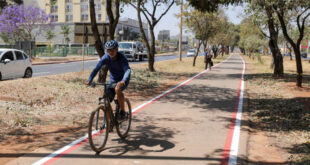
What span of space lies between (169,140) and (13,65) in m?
11.3

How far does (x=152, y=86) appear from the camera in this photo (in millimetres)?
15469

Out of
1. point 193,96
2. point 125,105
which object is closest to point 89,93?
point 193,96

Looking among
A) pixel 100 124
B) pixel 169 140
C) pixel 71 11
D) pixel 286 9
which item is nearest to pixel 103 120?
pixel 100 124

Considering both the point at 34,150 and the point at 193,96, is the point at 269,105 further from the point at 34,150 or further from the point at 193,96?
the point at 34,150

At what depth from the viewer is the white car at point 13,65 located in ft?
46.6

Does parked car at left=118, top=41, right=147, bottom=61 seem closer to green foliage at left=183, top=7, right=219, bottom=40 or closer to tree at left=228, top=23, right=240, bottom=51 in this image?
green foliage at left=183, top=7, right=219, bottom=40

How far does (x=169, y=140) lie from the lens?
6.21 m

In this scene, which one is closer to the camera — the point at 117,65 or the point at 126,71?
the point at 126,71

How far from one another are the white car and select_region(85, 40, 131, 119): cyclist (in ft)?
32.9

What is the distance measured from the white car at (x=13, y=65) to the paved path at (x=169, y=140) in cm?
789

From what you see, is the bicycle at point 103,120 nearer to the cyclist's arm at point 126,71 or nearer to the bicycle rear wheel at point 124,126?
the bicycle rear wheel at point 124,126

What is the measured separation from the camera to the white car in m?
14.2

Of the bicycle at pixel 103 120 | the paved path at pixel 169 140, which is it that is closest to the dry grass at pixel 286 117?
the paved path at pixel 169 140

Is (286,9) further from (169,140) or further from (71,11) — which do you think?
(71,11)
